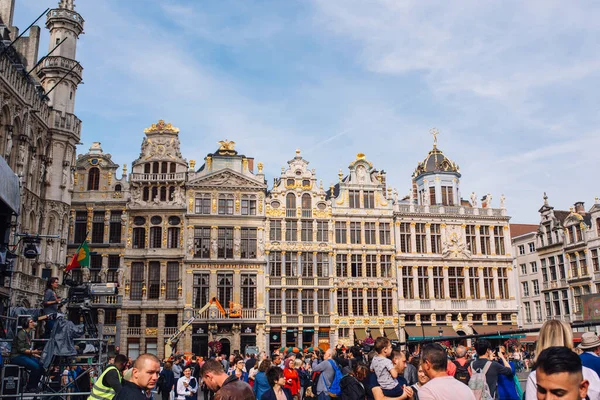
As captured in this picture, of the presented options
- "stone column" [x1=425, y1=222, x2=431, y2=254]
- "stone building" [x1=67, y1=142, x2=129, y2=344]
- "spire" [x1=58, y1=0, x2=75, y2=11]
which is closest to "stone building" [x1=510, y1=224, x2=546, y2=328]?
"stone column" [x1=425, y1=222, x2=431, y2=254]

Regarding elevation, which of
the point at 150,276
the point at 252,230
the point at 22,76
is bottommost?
the point at 150,276

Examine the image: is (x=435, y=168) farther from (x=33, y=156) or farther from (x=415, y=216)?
(x=33, y=156)

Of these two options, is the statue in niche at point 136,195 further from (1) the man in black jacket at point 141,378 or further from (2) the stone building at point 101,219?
(1) the man in black jacket at point 141,378

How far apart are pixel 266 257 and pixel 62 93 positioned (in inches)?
619

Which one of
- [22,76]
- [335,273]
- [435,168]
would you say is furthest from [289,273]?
[22,76]

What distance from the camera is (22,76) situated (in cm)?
2527

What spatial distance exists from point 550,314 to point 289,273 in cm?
2108

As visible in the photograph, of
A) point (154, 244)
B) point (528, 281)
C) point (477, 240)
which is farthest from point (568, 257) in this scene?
point (154, 244)

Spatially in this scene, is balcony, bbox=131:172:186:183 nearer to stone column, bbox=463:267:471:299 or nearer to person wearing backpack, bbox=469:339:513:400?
stone column, bbox=463:267:471:299

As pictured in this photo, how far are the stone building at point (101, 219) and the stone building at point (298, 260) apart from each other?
372 inches

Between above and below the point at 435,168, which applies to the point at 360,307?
below

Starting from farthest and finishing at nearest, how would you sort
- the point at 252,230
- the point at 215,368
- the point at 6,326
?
1. the point at 252,230
2. the point at 6,326
3. the point at 215,368

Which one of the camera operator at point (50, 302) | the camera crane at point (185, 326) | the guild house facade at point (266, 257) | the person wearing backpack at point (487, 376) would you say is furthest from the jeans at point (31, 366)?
the guild house facade at point (266, 257)

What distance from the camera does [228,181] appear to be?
3762cm
